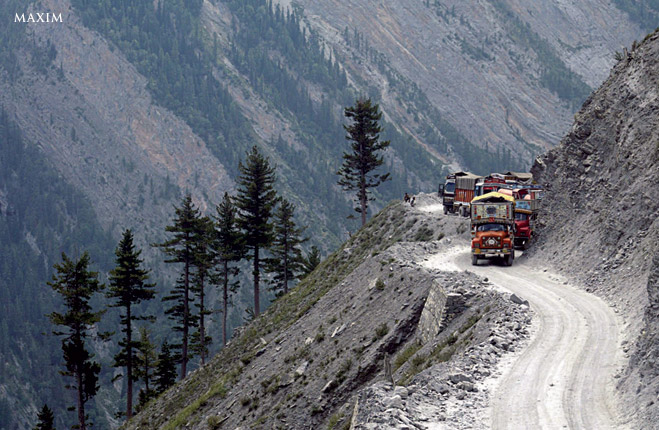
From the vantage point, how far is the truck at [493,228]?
122 feet

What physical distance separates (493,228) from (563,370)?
19.9 metres

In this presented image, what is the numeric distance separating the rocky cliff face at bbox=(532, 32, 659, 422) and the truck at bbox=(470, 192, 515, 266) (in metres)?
1.52

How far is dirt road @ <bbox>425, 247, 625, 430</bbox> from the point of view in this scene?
15.8 m

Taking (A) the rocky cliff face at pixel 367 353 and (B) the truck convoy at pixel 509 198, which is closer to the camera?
(A) the rocky cliff face at pixel 367 353

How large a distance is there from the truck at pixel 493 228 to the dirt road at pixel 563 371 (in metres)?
9.08

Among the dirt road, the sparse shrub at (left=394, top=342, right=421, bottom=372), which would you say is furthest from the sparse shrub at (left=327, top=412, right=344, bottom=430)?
the dirt road

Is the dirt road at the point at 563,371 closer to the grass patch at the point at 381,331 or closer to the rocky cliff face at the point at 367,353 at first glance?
the rocky cliff face at the point at 367,353

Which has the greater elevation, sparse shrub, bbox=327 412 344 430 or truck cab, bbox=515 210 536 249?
truck cab, bbox=515 210 536 249

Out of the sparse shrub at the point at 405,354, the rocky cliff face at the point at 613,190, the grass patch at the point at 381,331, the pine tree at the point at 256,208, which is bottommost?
the sparse shrub at the point at 405,354

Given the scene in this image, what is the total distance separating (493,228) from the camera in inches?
1501

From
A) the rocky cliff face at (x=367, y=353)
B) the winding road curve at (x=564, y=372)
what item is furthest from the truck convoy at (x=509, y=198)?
the winding road curve at (x=564, y=372)

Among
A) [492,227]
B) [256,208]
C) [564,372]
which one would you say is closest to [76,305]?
[256,208]

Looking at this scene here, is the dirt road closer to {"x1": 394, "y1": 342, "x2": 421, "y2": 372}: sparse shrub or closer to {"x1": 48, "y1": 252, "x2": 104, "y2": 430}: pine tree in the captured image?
{"x1": 394, "y1": 342, "x2": 421, "y2": 372}: sparse shrub

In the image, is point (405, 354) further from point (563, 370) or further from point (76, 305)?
point (76, 305)
